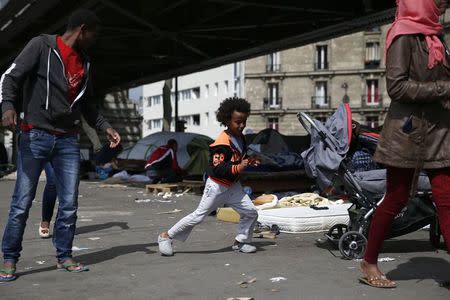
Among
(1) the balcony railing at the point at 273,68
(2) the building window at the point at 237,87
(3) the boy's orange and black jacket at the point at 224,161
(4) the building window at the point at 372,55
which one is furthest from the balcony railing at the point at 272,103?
(3) the boy's orange and black jacket at the point at 224,161

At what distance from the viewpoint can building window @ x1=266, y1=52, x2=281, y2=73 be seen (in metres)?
65.1

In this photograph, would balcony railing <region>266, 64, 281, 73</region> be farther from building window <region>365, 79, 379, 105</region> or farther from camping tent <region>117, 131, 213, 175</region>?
camping tent <region>117, 131, 213, 175</region>

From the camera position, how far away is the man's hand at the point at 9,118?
14.9ft

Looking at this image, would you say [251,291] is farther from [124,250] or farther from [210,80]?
[210,80]

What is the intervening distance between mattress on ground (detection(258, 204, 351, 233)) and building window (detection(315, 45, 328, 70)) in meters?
57.1

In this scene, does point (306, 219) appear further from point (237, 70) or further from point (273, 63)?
point (237, 70)

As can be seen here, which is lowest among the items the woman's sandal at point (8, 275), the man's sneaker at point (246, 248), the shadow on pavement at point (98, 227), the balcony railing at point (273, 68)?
the shadow on pavement at point (98, 227)

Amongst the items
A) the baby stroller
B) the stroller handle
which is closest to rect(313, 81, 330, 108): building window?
the stroller handle

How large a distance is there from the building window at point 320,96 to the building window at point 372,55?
488 cm

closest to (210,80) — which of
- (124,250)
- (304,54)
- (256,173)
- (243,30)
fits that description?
(304,54)

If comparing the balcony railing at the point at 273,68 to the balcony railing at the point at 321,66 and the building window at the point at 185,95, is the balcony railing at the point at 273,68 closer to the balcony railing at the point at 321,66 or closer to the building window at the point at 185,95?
the balcony railing at the point at 321,66

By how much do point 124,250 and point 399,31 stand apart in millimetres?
3564

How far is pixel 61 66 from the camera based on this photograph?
4.89 m

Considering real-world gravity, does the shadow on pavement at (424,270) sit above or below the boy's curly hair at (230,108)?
below
